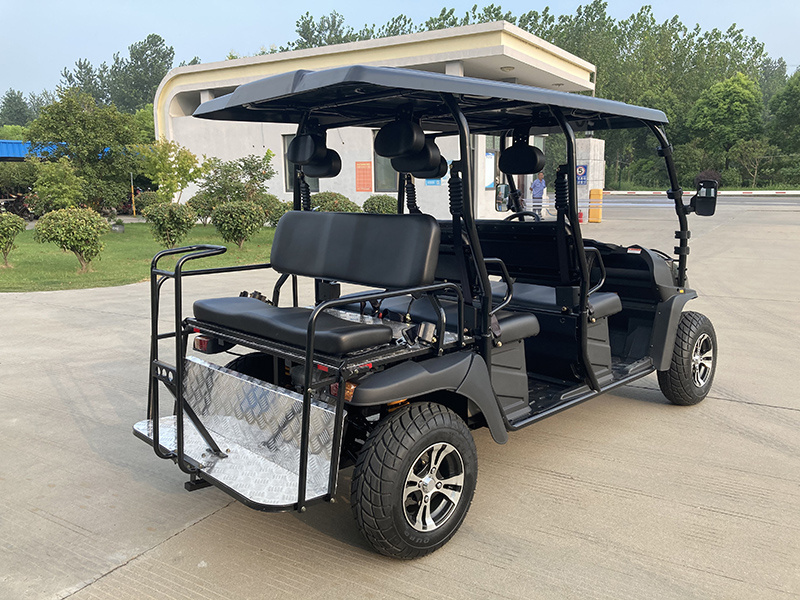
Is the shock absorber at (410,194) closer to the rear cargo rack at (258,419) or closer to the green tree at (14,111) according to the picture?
the rear cargo rack at (258,419)

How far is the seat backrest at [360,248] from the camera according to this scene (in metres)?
3.15

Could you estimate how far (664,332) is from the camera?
14.3ft

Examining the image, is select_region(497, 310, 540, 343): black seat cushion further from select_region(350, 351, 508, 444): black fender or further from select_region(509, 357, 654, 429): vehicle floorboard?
select_region(509, 357, 654, 429): vehicle floorboard

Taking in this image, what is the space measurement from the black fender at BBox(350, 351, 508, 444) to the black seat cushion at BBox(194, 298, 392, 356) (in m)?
0.16

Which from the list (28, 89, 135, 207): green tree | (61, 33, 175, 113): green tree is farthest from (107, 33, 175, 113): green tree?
(28, 89, 135, 207): green tree

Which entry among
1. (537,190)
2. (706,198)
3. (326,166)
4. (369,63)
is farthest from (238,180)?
(706,198)

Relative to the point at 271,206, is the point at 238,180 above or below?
above

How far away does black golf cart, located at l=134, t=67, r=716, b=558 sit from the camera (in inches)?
107

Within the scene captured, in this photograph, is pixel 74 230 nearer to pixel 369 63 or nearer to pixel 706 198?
pixel 706 198

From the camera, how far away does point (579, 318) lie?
374cm

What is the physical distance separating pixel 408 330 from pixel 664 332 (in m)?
2.06

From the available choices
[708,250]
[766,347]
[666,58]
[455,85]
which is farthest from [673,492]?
[666,58]

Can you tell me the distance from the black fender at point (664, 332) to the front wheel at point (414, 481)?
1.91 meters

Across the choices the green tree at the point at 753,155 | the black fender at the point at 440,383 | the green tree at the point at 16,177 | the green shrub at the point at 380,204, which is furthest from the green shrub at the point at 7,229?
the green tree at the point at 753,155
